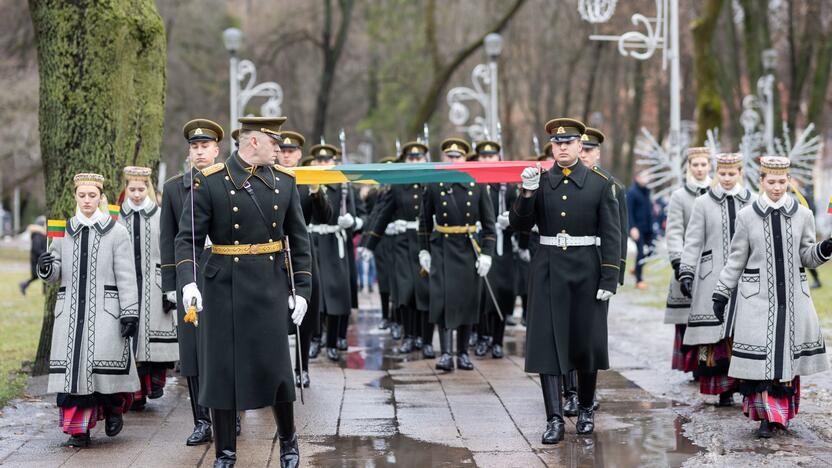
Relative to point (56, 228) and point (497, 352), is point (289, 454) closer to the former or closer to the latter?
point (56, 228)

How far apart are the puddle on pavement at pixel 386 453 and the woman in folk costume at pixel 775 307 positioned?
6.57 feet

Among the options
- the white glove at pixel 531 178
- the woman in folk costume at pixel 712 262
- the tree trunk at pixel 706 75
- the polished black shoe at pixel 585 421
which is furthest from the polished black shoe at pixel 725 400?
the tree trunk at pixel 706 75

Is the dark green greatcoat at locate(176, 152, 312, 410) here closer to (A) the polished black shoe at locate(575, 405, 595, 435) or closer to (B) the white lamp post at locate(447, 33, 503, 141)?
(A) the polished black shoe at locate(575, 405, 595, 435)

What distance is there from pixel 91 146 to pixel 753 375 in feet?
19.4

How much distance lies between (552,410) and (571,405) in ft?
3.05

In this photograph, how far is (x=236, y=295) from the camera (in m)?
6.65

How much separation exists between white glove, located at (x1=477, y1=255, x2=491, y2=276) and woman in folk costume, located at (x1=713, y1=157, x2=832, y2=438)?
9.85 feet

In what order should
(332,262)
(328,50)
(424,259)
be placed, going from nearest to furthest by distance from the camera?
(424,259), (332,262), (328,50)

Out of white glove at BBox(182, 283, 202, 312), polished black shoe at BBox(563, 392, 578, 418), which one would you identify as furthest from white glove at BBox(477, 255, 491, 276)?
white glove at BBox(182, 283, 202, 312)

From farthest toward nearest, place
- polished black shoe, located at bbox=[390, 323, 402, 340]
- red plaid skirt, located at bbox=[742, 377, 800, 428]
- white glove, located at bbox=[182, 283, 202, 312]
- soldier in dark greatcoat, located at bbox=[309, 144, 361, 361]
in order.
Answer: polished black shoe, located at bbox=[390, 323, 402, 340] → soldier in dark greatcoat, located at bbox=[309, 144, 361, 361] → red plaid skirt, located at bbox=[742, 377, 800, 428] → white glove, located at bbox=[182, 283, 202, 312]

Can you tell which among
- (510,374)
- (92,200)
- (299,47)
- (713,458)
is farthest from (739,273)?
(299,47)

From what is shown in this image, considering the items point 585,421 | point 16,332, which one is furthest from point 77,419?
point 16,332

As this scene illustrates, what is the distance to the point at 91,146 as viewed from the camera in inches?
405

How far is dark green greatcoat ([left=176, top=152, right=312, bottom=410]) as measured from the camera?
6.64 metres
